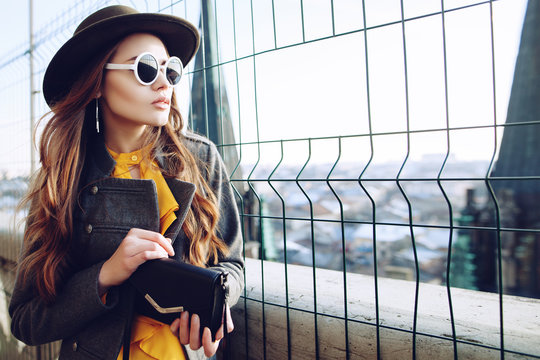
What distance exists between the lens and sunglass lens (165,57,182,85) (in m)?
1.09

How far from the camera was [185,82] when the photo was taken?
1672 millimetres

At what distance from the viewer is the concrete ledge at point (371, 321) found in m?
1.08

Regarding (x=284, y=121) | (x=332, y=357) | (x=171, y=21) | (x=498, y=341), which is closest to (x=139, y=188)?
(x=171, y=21)

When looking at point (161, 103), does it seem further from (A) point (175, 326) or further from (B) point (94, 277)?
(A) point (175, 326)

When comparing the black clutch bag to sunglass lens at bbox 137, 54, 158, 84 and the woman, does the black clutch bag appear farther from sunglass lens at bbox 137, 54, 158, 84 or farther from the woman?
sunglass lens at bbox 137, 54, 158, 84

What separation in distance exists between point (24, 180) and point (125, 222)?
3.09m

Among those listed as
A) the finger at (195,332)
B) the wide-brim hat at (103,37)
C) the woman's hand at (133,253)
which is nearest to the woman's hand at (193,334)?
the finger at (195,332)

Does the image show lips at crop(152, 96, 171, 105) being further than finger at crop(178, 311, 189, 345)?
Yes

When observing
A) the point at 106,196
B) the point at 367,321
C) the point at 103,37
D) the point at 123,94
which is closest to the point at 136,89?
the point at 123,94

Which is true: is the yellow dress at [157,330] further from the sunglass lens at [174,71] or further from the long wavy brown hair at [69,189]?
the sunglass lens at [174,71]

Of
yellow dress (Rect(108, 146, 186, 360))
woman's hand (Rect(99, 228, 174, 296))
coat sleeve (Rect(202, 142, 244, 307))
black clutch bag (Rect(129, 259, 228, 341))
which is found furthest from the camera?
coat sleeve (Rect(202, 142, 244, 307))

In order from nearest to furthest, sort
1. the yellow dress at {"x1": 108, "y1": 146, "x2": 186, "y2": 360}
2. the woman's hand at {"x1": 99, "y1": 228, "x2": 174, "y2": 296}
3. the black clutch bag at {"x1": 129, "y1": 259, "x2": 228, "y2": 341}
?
the black clutch bag at {"x1": 129, "y1": 259, "x2": 228, "y2": 341} → the woman's hand at {"x1": 99, "y1": 228, "x2": 174, "y2": 296} → the yellow dress at {"x1": 108, "y1": 146, "x2": 186, "y2": 360}

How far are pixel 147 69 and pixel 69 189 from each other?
0.45m

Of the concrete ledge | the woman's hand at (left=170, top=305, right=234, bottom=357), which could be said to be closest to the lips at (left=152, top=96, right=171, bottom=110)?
the woman's hand at (left=170, top=305, right=234, bottom=357)
